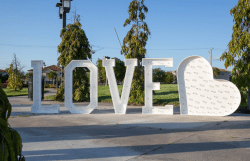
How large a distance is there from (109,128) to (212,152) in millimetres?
3468

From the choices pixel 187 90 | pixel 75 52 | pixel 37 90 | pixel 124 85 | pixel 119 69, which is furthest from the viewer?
pixel 119 69

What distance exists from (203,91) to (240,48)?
2.80 meters

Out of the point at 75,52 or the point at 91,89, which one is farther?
the point at 75,52

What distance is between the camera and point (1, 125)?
5.87ft

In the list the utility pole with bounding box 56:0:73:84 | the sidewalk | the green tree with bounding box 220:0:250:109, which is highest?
the utility pole with bounding box 56:0:73:84

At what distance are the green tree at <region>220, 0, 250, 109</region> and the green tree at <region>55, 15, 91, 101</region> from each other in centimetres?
885

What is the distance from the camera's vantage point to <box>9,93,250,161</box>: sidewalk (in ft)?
16.0

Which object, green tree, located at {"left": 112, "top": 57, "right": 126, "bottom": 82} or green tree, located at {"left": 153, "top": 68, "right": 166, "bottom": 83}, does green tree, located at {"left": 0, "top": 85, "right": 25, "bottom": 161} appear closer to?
green tree, located at {"left": 112, "top": 57, "right": 126, "bottom": 82}

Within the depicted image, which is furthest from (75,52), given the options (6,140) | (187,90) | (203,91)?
(6,140)

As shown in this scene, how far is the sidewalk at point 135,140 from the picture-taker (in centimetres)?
489

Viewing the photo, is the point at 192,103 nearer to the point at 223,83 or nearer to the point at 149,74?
the point at 223,83

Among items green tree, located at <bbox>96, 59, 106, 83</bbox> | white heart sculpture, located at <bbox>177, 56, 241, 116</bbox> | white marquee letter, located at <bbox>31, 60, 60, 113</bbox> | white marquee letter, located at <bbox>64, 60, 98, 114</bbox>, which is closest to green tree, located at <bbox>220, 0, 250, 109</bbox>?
white heart sculpture, located at <bbox>177, 56, 241, 116</bbox>

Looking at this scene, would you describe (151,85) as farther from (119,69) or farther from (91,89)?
(119,69)

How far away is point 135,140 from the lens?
6.12m
